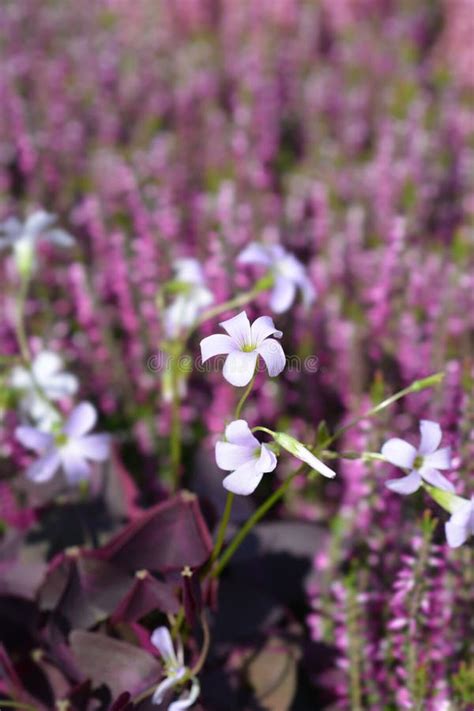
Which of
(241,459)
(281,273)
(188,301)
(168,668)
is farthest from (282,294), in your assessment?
(168,668)

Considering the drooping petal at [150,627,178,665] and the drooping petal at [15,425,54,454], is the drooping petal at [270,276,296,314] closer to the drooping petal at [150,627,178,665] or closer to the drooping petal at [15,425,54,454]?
the drooping petal at [15,425,54,454]

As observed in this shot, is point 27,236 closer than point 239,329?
No

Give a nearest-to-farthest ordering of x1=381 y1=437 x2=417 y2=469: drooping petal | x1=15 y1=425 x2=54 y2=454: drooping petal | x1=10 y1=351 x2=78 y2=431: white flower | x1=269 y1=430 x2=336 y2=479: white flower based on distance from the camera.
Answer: x1=269 y1=430 x2=336 y2=479: white flower, x1=381 y1=437 x2=417 y2=469: drooping petal, x1=15 y1=425 x2=54 y2=454: drooping petal, x1=10 y1=351 x2=78 y2=431: white flower

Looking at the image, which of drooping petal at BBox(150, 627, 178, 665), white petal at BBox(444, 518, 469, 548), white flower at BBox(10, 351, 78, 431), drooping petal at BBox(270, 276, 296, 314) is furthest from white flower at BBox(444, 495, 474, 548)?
white flower at BBox(10, 351, 78, 431)

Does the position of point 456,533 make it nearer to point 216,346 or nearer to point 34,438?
point 216,346

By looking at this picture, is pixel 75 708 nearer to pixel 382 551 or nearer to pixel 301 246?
pixel 382 551

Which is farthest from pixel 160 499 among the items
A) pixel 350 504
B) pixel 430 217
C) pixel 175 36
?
pixel 175 36

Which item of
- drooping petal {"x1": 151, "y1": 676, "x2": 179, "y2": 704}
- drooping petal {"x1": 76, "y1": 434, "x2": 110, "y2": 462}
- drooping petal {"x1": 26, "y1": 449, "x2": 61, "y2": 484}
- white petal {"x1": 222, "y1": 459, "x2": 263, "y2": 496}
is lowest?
drooping petal {"x1": 151, "y1": 676, "x2": 179, "y2": 704}
